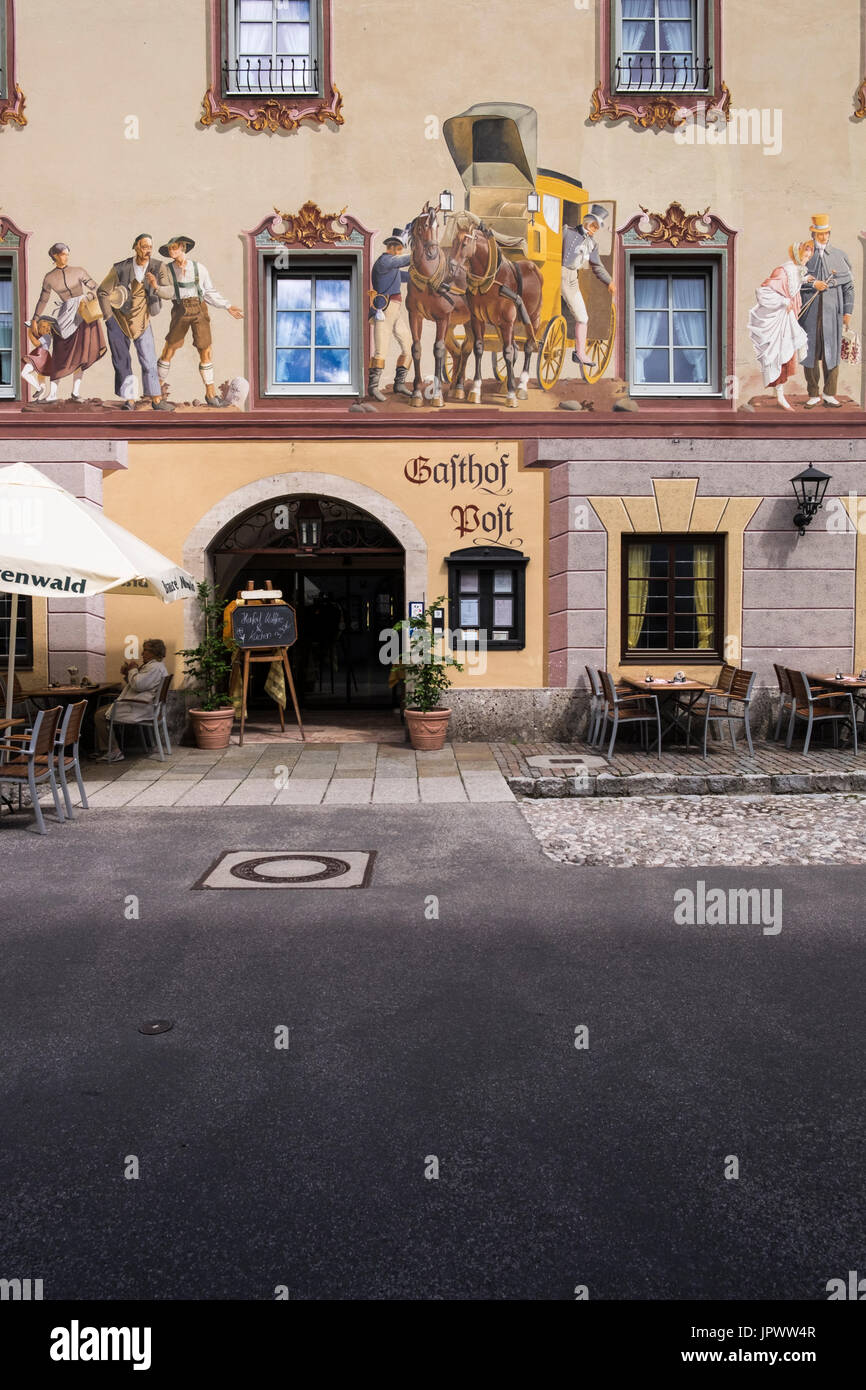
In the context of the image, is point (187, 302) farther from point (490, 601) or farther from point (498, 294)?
point (490, 601)

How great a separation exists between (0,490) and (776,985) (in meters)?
8.32

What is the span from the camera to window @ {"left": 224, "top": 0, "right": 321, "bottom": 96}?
14328mm

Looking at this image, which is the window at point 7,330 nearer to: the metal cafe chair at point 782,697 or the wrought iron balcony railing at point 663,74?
the wrought iron balcony railing at point 663,74

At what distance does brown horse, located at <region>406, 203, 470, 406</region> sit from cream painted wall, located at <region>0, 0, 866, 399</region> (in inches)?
16.9

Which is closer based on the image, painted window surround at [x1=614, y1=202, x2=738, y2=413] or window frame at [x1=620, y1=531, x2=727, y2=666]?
painted window surround at [x1=614, y1=202, x2=738, y2=413]

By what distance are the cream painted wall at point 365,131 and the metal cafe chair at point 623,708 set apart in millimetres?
6080

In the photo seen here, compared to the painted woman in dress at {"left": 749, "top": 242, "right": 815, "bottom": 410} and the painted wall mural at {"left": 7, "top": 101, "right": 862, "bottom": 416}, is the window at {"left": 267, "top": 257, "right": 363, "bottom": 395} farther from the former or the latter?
the painted woman in dress at {"left": 749, "top": 242, "right": 815, "bottom": 410}

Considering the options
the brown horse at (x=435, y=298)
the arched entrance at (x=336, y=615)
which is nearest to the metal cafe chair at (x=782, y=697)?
the brown horse at (x=435, y=298)

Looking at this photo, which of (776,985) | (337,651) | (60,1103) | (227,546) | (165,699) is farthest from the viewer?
(337,651)

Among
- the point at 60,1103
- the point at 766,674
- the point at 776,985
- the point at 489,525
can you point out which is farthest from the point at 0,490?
the point at 766,674

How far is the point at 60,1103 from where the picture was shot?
411 centimetres

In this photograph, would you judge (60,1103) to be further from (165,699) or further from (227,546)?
(227,546)

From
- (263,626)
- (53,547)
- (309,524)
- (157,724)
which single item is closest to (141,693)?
(157,724)

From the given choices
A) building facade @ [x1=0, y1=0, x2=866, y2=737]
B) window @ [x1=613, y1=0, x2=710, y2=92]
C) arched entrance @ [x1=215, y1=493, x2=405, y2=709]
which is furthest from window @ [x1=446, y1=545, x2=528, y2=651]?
window @ [x1=613, y1=0, x2=710, y2=92]
